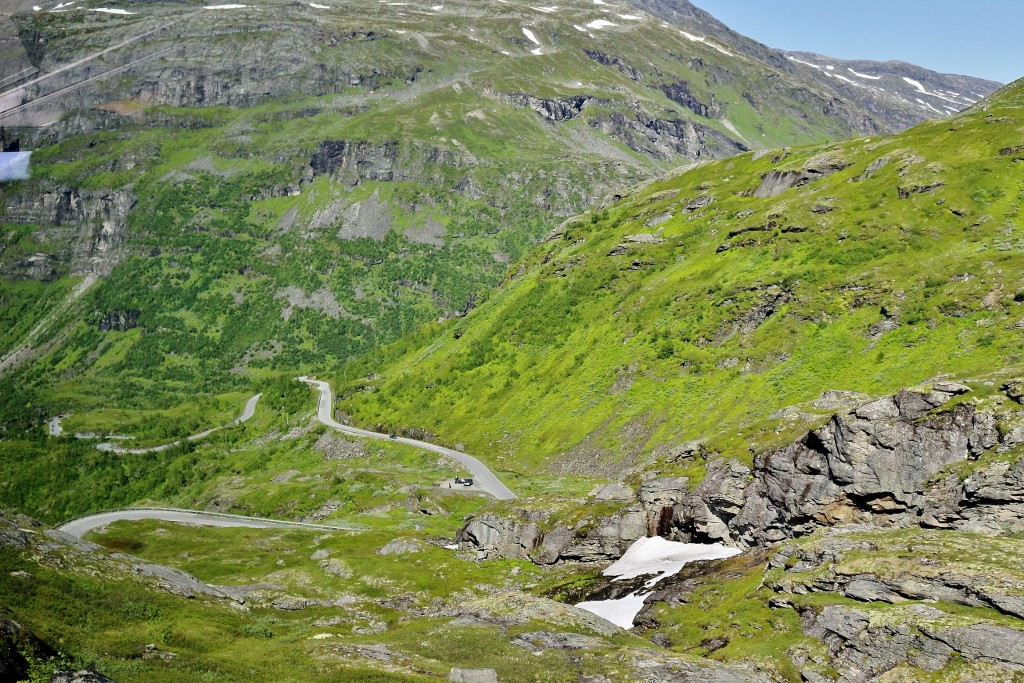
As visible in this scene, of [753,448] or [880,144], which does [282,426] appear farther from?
[880,144]

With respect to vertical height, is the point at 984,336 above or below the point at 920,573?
above

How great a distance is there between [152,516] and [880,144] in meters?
154

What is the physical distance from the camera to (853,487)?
164ft

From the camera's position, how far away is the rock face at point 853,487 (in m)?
43.4

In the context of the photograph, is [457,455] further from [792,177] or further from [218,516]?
[792,177]

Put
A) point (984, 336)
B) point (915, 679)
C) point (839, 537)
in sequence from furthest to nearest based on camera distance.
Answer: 1. point (984, 336)
2. point (839, 537)
3. point (915, 679)

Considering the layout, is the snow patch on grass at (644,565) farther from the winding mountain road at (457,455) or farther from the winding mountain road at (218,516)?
the winding mountain road at (218,516)

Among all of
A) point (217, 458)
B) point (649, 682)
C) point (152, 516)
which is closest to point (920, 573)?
point (649, 682)

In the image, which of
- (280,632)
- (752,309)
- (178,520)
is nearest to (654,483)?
(280,632)

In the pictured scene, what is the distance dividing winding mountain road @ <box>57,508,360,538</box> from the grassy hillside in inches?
1430

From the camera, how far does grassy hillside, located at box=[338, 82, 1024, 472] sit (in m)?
88.1

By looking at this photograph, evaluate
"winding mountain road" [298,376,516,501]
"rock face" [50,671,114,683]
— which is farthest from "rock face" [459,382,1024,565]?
"rock face" [50,671,114,683]

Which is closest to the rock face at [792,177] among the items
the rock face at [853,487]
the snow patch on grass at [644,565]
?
the rock face at [853,487]

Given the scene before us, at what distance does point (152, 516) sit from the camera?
349ft
